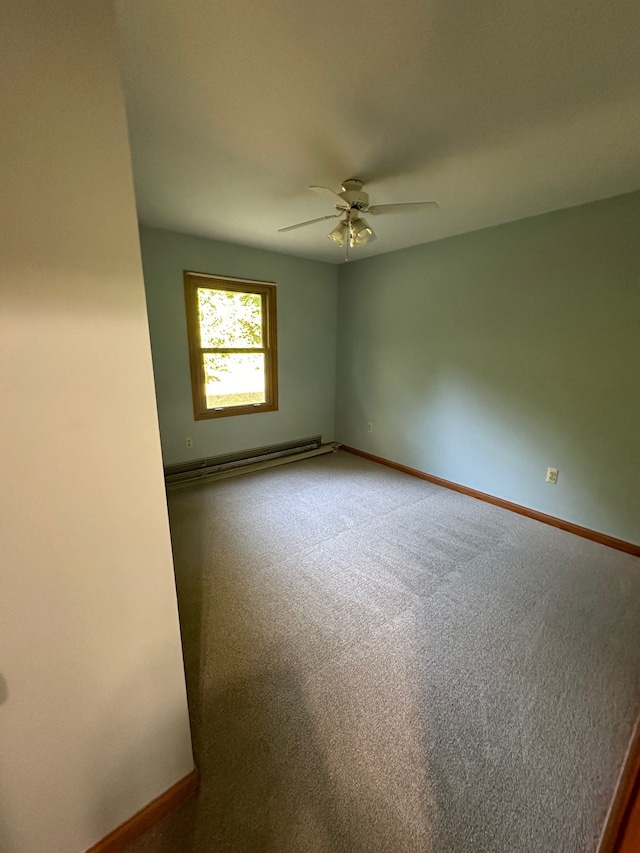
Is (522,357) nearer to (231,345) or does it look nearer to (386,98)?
(386,98)

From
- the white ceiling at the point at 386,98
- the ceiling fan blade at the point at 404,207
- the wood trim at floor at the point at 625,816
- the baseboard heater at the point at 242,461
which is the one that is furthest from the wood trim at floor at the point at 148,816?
the ceiling fan blade at the point at 404,207

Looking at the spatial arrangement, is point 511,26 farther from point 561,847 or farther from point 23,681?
point 561,847

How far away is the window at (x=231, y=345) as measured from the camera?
A: 339 cm

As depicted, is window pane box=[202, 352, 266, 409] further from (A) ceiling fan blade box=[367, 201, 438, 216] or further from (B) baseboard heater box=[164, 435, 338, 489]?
(A) ceiling fan blade box=[367, 201, 438, 216]

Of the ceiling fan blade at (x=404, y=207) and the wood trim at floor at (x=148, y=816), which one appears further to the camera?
the ceiling fan blade at (x=404, y=207)

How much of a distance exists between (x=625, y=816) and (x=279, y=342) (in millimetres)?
3837

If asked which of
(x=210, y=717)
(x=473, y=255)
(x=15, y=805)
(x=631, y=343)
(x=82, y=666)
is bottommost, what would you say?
(x=210, y=717)

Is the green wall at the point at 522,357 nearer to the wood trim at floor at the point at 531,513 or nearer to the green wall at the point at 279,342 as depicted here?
the wood trim at floor at the point at 531,513

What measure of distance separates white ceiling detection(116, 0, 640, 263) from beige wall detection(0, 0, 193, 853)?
0.77 m

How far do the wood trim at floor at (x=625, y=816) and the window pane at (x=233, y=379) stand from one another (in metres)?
3.59

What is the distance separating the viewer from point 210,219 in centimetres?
271

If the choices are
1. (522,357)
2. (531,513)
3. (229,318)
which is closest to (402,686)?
(531,513)

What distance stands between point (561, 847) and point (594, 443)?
2269 millimetres

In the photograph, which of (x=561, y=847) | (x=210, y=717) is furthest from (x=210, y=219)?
(x=561, y=847)
